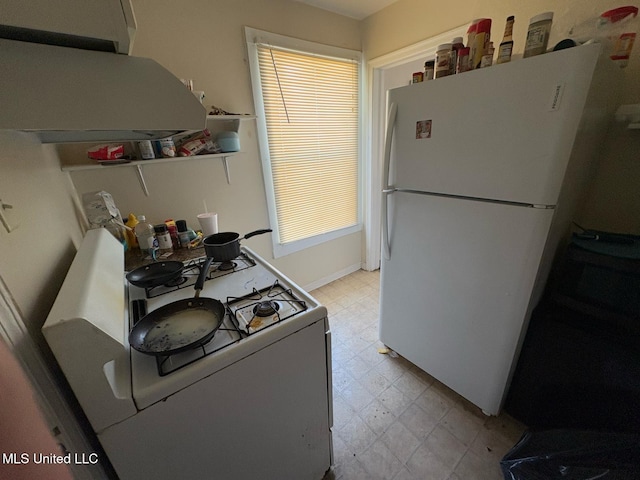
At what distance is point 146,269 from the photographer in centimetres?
116

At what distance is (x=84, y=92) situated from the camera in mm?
542

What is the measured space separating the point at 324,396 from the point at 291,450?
22 cm

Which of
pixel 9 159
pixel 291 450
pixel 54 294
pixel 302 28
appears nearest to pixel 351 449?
pixel 291 450

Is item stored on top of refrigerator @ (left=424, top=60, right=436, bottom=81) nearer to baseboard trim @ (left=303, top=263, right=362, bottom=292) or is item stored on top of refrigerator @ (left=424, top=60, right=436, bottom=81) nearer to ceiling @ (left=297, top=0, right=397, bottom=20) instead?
ceiling @ (left=297, top=0, right=397, bottom=20)

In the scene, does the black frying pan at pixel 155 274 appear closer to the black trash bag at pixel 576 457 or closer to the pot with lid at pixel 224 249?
the pot with lid at pixel 224 249

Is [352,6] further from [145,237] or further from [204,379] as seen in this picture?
[204,379]

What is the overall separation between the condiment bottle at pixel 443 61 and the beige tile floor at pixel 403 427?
1.74 metres

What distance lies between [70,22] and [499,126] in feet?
4.19

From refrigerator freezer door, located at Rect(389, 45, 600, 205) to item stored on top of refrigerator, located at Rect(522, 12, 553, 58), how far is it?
0.10 m

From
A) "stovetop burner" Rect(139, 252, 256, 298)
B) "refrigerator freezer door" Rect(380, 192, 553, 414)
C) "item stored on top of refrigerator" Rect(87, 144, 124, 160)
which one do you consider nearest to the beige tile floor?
"refrigerator freezer door" Rect(380, 192, 553, 414)

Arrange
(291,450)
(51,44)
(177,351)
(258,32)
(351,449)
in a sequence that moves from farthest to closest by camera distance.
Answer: (258,32), (351,449), (291,450), (177,351), (51,44)

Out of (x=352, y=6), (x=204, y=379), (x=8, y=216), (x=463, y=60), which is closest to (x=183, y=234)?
(x=8, y=216)

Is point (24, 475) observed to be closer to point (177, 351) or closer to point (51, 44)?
point (177, 351)

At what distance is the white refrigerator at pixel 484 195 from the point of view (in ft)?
2.87
